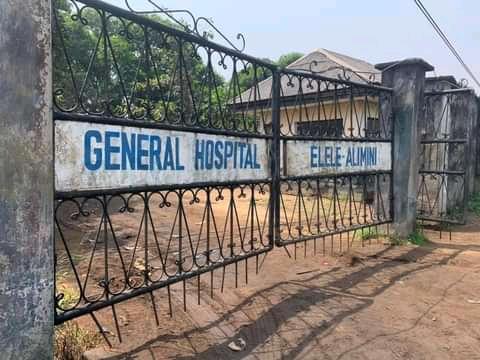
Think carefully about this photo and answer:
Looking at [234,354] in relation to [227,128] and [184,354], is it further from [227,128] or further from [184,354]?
[227,128]

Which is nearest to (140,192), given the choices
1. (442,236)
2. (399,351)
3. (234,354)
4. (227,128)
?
(227,128)

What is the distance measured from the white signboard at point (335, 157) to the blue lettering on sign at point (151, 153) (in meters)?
0.79

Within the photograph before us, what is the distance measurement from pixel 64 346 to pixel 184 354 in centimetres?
73

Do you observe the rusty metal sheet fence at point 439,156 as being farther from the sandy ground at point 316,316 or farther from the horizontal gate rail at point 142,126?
the horizontal gate rail at point 142,126

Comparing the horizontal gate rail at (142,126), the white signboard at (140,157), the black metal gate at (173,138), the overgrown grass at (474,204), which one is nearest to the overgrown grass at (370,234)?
the black metal gate at (173,138)

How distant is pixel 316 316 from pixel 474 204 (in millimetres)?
8145

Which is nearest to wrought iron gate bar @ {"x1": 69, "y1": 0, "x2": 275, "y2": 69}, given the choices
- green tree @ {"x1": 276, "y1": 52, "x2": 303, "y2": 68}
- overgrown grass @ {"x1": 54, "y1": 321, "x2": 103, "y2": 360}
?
overgrown grass @ {"x1": 54, "y1": 321, "x2": 103, "y2": 360}

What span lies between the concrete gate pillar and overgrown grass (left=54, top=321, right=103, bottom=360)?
4.49 m

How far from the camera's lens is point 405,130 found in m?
5.62

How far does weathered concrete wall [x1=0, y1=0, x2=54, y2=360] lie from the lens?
180 centimetres

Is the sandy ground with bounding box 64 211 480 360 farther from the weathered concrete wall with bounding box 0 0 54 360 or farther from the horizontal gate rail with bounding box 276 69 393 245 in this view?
the weathered concrete wall with bounding box 0 0 54 360

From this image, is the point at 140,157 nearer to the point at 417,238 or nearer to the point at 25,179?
the point at 25,179

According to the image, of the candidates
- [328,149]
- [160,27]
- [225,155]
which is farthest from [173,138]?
[328,149]

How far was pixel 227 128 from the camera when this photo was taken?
323cm
